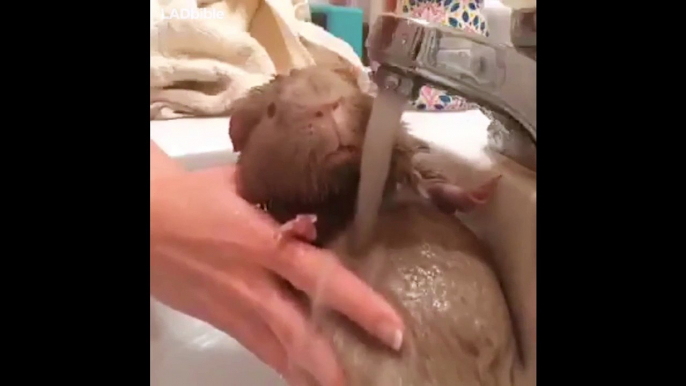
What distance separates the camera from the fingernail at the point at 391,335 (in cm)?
39

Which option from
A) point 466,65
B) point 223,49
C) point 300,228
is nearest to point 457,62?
point 466,65

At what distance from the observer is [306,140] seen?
41cm

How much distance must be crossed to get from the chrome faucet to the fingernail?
110 millimetres

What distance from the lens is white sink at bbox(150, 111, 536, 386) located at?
409 mm

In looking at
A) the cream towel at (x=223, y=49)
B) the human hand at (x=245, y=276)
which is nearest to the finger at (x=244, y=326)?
the human hand at (x=245, y=276)

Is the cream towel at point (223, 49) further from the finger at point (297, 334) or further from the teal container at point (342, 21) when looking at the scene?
the finger at point (297, 334)

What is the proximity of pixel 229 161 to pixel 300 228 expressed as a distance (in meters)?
0.06

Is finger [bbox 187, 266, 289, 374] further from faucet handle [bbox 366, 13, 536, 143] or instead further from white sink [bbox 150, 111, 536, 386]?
faucet handle [bbox 366, 13, 536, 143]

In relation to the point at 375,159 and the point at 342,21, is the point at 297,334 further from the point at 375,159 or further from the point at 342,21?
the point at 342,21
